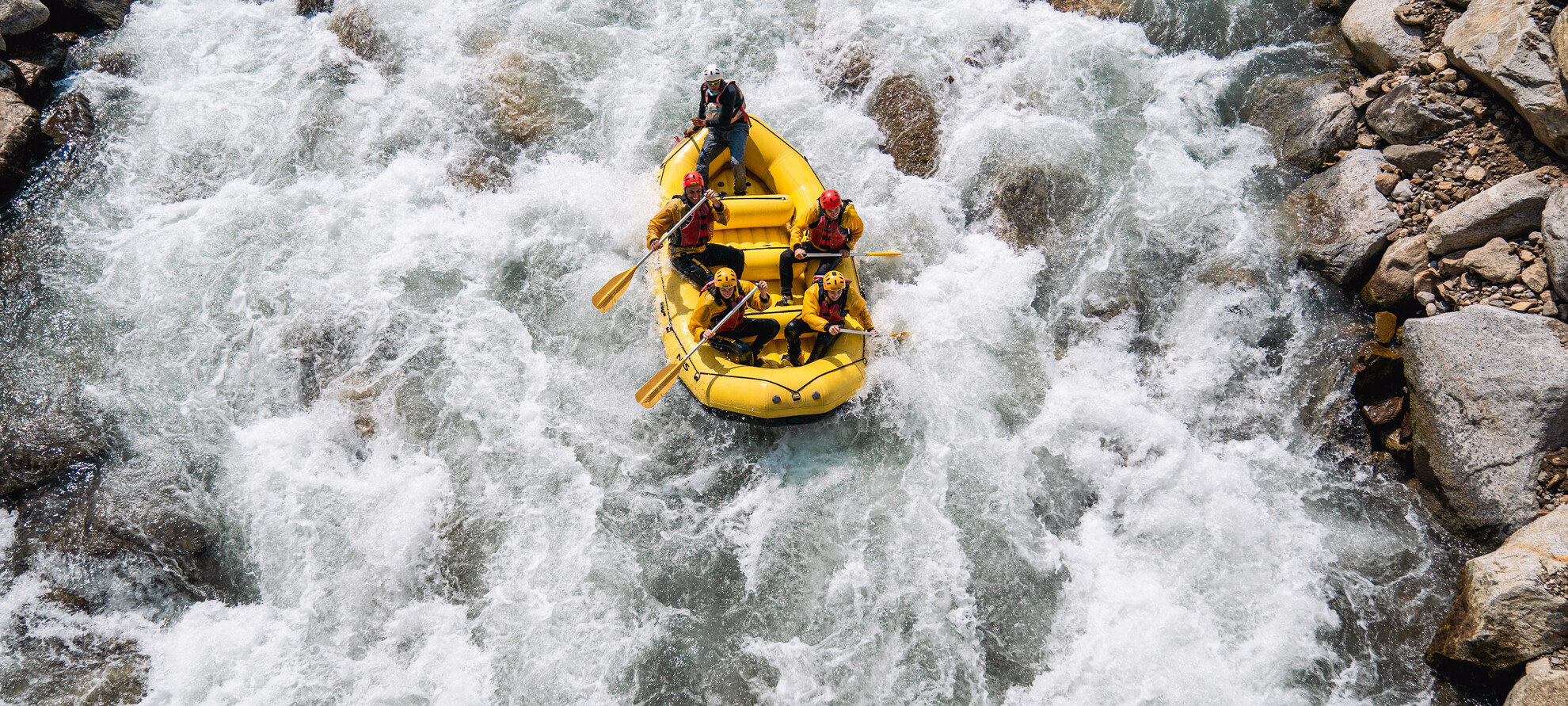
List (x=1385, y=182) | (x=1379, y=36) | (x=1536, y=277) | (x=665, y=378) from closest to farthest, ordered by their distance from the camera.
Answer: (x=1536, y=277) < (x=665, y=378) < (x=1385, y=182) < (x=1379, y=36)

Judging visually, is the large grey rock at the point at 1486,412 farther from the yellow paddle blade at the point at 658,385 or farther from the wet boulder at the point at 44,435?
the wet boulder at the point at 44,435

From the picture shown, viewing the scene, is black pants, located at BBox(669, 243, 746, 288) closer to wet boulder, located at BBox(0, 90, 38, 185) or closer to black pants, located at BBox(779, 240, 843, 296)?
black pants, located at BBox(779, 240, 843, 296)

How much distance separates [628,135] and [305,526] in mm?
5521

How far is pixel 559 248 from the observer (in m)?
9.12

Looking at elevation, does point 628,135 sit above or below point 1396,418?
above

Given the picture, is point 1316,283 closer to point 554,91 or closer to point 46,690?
point 554,91

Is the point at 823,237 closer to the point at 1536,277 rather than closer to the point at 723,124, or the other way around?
the point at 723,124

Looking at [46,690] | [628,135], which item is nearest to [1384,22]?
[628,135]

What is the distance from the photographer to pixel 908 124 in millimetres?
10000

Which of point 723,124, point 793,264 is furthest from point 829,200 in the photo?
point 723,124

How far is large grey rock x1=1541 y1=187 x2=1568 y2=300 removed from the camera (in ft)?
22.4

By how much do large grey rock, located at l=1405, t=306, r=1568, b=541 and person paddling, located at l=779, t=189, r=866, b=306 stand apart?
5.17 meters

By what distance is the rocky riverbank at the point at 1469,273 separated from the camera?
6234 mm

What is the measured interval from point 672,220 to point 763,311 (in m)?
1.24
